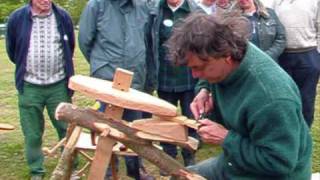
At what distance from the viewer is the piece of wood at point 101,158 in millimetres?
2777

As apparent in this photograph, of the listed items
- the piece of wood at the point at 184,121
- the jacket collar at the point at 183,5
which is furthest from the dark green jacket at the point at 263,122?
the jacket collar at the point at 183,5

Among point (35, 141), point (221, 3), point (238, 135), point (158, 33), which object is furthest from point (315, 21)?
point (238, 135)

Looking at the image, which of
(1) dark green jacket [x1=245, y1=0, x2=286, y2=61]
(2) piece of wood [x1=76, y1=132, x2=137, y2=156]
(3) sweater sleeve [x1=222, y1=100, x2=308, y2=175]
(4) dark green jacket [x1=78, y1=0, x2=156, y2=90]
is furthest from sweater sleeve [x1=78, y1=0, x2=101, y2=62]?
(3) sweater sleeve [x1=222, y1=100, x2=308, y2=175]

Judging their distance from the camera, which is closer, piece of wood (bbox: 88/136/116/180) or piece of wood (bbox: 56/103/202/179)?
piece of wood (bbox: 56/103/202/179)

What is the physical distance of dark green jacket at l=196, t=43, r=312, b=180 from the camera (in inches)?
88.2

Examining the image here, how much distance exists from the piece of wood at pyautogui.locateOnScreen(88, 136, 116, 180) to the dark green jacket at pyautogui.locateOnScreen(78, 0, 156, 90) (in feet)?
4.98

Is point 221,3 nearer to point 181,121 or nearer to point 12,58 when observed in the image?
point 12,58

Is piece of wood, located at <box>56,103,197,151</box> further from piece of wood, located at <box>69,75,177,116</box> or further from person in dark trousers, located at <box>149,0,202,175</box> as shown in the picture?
person in dark trousers, located at <box>149,0,202,175</box>

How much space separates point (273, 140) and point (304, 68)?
2.75 metres

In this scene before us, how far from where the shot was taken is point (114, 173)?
401cm

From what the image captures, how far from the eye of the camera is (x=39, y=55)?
14.5 ft

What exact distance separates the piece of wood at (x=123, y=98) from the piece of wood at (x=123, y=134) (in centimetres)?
12

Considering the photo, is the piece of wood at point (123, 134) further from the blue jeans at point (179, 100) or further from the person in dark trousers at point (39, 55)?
the blue jeans at point (179, 100)

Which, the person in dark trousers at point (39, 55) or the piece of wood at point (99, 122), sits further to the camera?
the person in dark trousers at point (39, 55)
